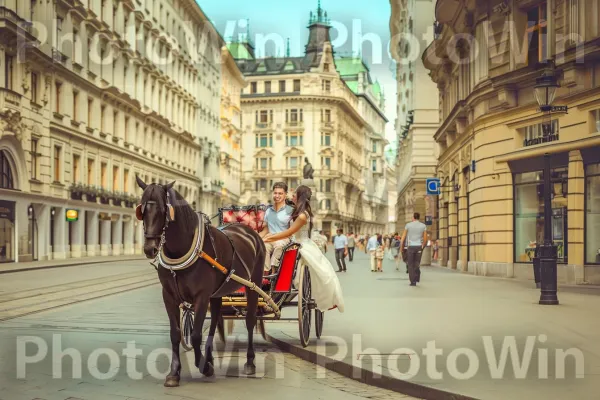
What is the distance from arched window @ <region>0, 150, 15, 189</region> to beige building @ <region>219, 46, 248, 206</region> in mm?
52871

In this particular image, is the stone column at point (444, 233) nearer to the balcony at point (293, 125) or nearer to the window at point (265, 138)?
the balcony at point (293, 125)

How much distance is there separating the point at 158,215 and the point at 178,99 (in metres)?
66.3

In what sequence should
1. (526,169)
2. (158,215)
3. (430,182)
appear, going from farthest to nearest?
1. (430,182)
2. (526,169)
3. (158,215)

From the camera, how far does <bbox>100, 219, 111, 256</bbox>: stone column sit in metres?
52.9

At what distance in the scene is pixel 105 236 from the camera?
53.5 metres

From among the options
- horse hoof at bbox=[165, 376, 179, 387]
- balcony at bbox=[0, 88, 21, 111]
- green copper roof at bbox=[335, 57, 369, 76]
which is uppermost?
green copper roof at bbox=[335, 57, 369, 76]

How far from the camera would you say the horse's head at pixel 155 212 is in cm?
758

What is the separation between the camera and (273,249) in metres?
10.7

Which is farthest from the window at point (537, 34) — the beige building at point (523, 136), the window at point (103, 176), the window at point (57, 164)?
the window at point (103, 176)

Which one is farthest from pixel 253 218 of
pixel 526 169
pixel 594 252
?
pixel 526 169

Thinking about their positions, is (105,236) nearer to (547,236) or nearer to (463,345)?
(547,236)

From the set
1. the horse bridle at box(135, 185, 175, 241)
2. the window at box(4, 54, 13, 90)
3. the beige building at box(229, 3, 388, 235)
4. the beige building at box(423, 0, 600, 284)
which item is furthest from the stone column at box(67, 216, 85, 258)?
the beige building at box(229, 3, 388, 235)

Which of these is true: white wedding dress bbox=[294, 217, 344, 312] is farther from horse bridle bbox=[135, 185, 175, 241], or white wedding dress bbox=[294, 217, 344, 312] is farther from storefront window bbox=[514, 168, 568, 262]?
storefront window bbox=[514, 168, 568, 262]

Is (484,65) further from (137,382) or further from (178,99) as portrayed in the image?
(178,99)
